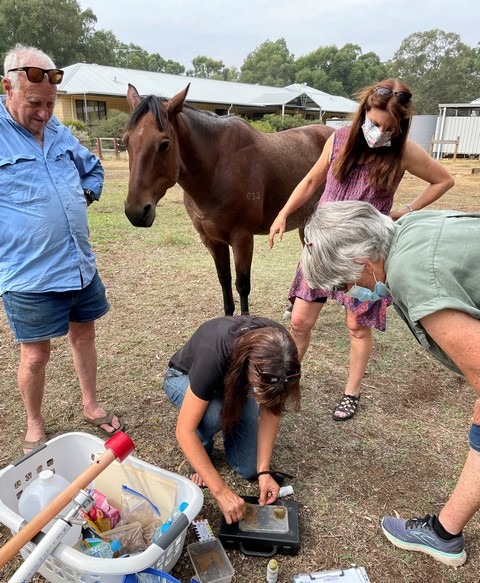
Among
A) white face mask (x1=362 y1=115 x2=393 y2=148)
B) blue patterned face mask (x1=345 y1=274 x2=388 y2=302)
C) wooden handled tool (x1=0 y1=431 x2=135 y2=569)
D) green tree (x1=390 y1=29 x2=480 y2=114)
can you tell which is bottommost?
wooden handled tool (x1=0 y1=431 x2=135 y2=569)

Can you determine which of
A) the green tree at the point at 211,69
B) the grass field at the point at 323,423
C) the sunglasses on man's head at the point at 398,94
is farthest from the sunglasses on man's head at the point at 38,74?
the green tree at the point at 211,69

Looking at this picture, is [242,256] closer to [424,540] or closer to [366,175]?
[366,175]

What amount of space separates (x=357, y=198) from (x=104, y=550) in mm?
1906

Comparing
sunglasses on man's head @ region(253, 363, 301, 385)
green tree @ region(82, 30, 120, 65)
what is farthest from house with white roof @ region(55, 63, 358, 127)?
sunglasses on man's head @ region(253, 363, 301, 385)

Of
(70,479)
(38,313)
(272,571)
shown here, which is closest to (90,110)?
(38,313)

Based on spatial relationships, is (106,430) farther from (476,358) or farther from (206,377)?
(476,358)

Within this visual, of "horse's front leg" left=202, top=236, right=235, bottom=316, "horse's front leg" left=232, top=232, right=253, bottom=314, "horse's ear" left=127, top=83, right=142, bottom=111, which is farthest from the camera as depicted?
"horse's front leg" left=202, top=236, right=235, bottom=316

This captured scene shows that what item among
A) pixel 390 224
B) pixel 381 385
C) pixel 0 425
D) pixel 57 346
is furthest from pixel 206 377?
pixel 57 346

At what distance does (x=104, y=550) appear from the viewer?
1.49 m

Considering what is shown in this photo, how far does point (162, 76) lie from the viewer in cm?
3089

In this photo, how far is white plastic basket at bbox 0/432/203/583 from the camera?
1.29 metres

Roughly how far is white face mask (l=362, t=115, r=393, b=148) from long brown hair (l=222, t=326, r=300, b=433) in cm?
104

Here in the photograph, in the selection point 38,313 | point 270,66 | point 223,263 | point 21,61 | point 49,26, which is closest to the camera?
point 21,61

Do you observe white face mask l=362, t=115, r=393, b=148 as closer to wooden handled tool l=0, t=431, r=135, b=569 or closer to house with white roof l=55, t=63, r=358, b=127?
wooden handled tool l=0, t=431, r=135, b=569
